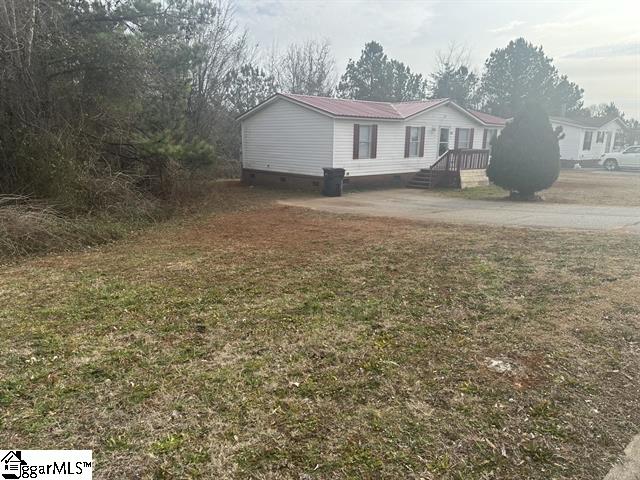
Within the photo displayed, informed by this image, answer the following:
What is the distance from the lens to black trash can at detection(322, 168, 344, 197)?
15.2 meters

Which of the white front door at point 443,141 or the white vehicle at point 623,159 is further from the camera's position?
the white vehicle at point 623,159

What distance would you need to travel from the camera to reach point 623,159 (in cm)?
2855

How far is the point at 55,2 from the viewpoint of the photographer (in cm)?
860

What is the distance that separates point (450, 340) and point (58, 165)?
7498mm

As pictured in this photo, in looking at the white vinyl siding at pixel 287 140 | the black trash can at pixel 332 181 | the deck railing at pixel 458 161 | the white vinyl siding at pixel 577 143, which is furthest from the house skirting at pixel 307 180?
the white vinyl siding at pixel 577 143

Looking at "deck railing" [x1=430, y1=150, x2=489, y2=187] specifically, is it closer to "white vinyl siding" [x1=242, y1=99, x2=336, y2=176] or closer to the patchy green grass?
"white vinyl siding" [x1=242, y1=99, x2=336, y2=176]

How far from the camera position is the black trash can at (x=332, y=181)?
599 inches

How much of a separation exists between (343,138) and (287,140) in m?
2.54

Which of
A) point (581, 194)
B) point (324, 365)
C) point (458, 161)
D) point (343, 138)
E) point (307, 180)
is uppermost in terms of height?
point (343, 138)

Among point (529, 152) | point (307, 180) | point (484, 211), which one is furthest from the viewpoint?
point (307, 180)

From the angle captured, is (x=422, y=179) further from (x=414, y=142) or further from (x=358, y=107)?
(x=358, y=107)

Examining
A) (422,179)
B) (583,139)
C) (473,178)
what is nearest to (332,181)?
(422,179)

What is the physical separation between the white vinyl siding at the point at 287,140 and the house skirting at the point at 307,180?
0.67 ft

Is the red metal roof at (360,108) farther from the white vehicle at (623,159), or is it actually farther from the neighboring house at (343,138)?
the white vehicle at (623,159)
